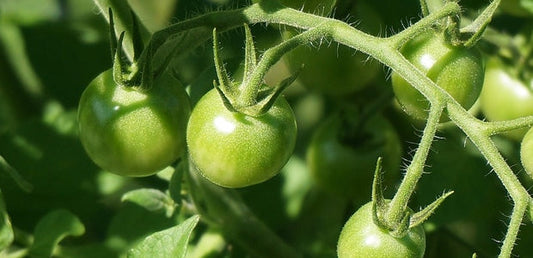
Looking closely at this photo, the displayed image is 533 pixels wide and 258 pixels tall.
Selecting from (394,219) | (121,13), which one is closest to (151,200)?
(121,13)

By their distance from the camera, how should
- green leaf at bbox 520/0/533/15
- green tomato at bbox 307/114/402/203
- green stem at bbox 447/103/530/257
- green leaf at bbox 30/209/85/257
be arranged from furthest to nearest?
green tomato at bbox 307/114/402/203
green leaf at bbox 520/0/533/15
green leaf at bbox 30/209/85/257
green stem at bbox 447/103/530/257

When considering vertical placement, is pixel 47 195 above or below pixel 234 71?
below

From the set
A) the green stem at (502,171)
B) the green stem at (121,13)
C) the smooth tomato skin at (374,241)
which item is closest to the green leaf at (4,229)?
the green stem at (121,13)

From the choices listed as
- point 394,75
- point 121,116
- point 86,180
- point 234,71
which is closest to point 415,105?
point 394,75

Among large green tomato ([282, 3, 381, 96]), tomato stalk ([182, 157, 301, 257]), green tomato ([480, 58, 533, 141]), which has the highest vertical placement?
large green tomato ([282, 3, 381, 96])

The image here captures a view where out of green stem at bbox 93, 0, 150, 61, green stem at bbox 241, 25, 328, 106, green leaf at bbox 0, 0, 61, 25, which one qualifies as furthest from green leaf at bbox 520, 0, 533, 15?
green leaf at bbox 0, 0, 61, 25

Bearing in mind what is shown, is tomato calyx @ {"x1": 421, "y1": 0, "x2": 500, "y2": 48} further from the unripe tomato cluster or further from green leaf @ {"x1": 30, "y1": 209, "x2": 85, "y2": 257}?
green leaf @ {"x1": 30, "y1": 209, "x2": 85, "y2": 257}

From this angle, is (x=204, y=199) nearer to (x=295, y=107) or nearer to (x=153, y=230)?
(x=153, y=230)

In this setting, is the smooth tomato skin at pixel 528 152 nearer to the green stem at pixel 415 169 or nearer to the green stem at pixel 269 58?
the green stem at pixel 415 169

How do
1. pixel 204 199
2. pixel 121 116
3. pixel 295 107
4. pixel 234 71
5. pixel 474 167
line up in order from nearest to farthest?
1. pixel 121 116
2. pixel 234 71
3. pixel 204 199
4. pixel 474 167
5. pixel 295 107
